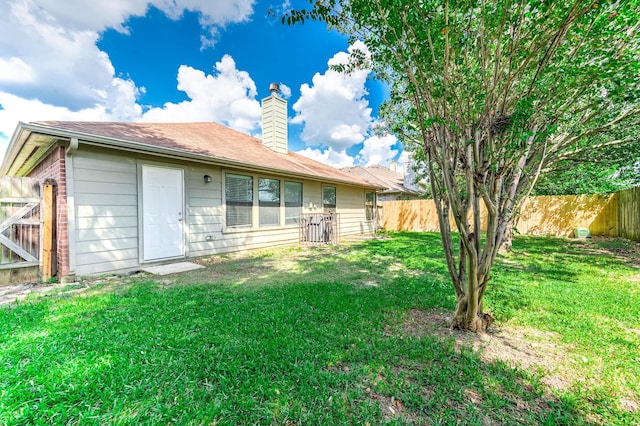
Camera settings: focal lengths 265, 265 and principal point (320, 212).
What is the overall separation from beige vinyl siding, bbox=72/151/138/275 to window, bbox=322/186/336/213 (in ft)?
20.6

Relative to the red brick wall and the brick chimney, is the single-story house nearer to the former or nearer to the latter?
the red brick wall

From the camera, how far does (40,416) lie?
4.95ft

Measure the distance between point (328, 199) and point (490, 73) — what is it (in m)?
8.04

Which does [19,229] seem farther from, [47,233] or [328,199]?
[328,199]

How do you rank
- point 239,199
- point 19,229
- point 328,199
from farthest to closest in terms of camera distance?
point 328,199
point 239,199
point 19,229

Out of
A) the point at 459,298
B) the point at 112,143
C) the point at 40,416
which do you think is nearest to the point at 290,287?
the point at 459,298

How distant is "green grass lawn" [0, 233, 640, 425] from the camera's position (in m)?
1.58

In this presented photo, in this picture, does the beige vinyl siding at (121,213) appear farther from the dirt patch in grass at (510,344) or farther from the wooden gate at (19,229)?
the dirt patch in grass at (510,344)

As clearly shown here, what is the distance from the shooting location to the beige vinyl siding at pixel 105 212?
14.9 ft

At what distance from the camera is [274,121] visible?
391 inches

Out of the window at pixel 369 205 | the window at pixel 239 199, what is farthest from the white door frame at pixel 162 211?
the window at pixel 369 205

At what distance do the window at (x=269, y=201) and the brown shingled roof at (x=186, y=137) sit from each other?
61 centimetres

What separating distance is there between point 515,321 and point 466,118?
226 cm

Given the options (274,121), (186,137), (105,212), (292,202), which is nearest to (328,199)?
(292,202)
